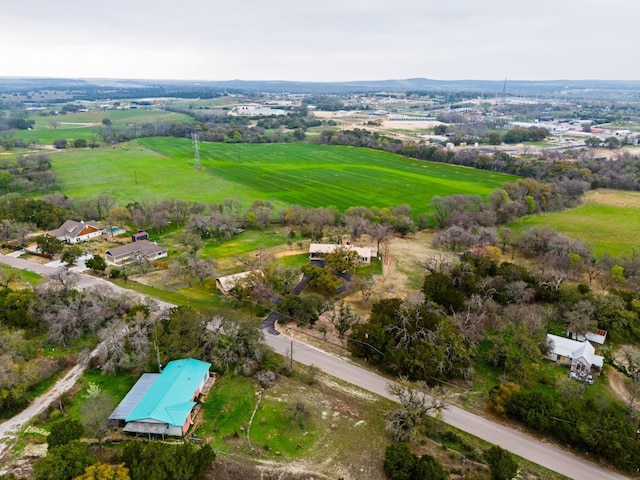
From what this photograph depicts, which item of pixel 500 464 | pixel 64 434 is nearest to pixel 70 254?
pixel 64 434

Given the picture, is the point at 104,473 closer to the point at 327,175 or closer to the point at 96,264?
the point at 96,264

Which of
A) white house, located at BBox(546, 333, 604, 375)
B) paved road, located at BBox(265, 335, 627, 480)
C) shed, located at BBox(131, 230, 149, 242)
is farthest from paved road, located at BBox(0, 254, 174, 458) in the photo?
white house, located at BBox(546, 333, 604, 375)

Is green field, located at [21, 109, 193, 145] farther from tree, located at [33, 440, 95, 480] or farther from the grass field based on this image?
tree, located at [33, 440, 95, 480]

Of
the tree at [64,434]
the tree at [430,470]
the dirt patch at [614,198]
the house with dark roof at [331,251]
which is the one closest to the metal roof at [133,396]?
the tree at [64,434]

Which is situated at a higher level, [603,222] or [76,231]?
[76,231]

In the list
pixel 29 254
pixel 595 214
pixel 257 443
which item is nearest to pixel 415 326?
pixel 257 443

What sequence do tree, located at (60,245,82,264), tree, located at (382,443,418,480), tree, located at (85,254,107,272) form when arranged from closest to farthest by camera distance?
tree, located at (382,443,418,480), tree, located at (85,254,107,272), tree, located at (60,245,82,264)

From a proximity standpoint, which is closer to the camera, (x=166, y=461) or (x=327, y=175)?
(x=166, y=461)
